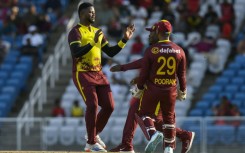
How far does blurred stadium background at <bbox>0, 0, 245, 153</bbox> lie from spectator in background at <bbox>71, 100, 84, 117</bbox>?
0.16 meters

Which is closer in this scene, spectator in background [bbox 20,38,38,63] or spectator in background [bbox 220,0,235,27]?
spectator in background [bbox 220,0,235,27]

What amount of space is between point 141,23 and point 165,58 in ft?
48.3

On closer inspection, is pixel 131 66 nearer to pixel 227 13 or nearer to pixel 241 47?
pixel 241 47

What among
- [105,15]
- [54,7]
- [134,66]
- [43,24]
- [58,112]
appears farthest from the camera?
[54,7]

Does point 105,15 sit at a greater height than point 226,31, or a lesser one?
greater

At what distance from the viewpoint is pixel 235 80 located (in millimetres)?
28641

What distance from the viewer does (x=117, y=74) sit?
2947 cm

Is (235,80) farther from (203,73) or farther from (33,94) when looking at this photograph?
(33,94)

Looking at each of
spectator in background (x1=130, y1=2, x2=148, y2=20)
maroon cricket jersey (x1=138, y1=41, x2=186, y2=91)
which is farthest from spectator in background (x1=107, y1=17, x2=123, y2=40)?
maroon cricket jersey (x1=138, y1=41, x2=186, y2=91)

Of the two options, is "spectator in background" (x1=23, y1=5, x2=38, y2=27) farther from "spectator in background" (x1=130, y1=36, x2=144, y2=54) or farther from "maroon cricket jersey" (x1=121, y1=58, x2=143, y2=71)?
"maroon cricket jersey" (x1=121, y1=58, x2=143, y2=71)

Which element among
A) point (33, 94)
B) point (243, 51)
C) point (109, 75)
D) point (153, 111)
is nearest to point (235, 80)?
point (243, 51)

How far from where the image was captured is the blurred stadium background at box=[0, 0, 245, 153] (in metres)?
26.8

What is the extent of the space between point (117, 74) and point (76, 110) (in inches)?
69.5

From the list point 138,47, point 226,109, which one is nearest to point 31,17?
point 138,47
